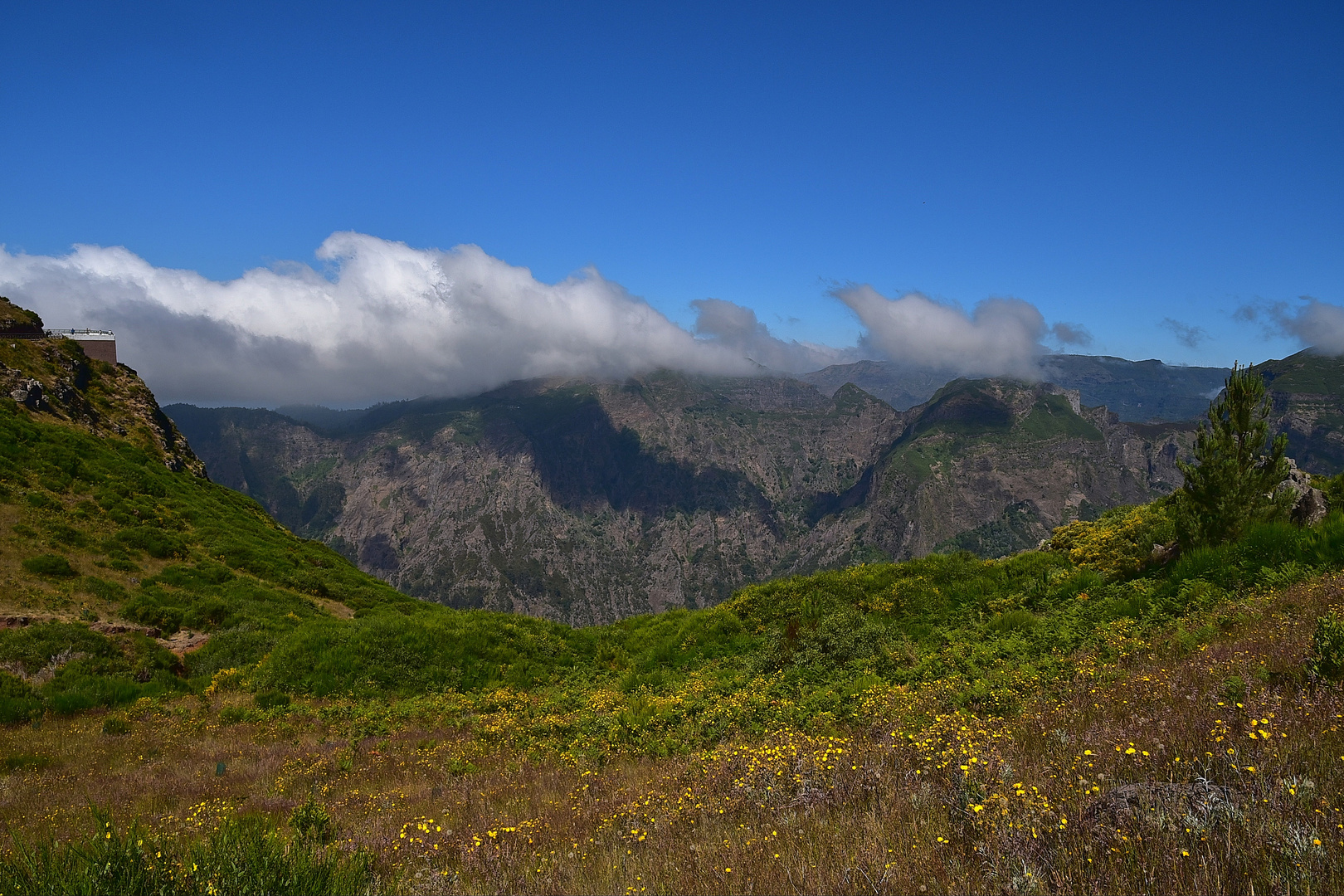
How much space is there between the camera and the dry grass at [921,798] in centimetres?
429

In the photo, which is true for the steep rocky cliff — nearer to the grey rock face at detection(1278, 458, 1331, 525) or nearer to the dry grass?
the dry grass

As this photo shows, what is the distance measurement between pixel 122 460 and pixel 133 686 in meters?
27.5

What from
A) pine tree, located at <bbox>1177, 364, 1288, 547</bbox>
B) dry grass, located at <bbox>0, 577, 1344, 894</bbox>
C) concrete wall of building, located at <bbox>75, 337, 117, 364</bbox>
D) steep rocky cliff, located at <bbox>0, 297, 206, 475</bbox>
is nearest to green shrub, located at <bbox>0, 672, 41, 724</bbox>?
dry grass, located at <bbox>0, 577, 1344, 894</bbox>

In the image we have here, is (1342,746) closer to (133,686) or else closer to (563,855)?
(563,855)

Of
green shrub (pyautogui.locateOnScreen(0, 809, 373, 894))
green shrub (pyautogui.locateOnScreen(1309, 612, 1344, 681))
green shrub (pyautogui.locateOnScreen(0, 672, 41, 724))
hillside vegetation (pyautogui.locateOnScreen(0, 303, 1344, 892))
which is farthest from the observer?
green shrub (pyautogui.locateOnScreen(0, 672, 41, 724))

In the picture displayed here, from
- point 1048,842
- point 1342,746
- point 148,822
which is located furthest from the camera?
point 148,822

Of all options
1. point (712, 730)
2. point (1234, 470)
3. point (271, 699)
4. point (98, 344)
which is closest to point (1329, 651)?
point (712, 730)

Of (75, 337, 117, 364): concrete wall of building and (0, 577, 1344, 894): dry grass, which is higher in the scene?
(75, 337, 117, 364): concrete wall of building

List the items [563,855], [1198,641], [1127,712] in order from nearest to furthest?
[563,855] → [1127,712] → [1198,641]

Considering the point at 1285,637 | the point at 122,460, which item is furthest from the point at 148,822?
the point at 122,460

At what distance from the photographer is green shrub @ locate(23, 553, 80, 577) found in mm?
23469

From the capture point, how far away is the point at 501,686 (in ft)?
63.3

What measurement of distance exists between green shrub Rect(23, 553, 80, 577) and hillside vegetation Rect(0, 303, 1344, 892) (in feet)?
0.37

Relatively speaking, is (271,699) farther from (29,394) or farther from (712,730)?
(29,394)
